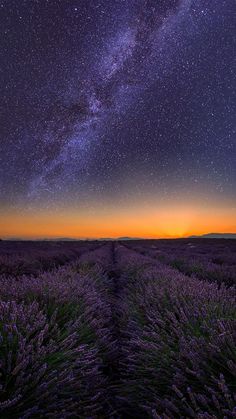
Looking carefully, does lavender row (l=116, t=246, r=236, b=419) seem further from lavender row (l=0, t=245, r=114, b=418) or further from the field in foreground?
lavender row (l=0, t=245, r=114, b=418)

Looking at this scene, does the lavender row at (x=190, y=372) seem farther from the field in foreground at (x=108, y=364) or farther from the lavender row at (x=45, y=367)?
the lavender row at (x=45, y=367)

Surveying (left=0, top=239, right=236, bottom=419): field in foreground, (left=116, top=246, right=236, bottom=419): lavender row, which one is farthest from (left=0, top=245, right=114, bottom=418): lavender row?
(left=116, top=246, right=236, bottom=419): lavender row

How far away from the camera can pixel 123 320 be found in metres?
4.39

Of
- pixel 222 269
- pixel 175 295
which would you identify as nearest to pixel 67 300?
pixel 175 295

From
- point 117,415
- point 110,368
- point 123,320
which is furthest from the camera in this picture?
point 123,320

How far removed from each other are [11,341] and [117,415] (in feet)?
3.72

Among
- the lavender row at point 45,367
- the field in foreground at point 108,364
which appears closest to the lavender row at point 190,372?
the field in foreground at point 108,364

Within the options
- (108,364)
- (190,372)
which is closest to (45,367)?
(190,372)

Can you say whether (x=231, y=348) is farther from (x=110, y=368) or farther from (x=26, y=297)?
(x=26, y=297)

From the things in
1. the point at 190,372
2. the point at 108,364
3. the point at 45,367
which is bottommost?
the point at 108,364

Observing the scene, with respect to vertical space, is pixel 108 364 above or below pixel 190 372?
below

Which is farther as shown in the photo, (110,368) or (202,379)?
(110,368)

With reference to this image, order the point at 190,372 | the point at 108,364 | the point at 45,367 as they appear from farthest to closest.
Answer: the point at 108,364
the point at 190,372
the point at 45,367

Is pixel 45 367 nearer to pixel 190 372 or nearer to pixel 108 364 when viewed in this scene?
pixel 190 372
